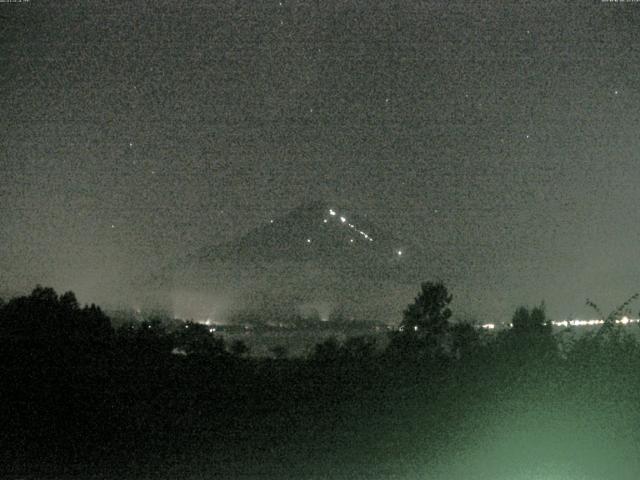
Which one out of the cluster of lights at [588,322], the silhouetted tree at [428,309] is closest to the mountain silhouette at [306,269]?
the silhouetted tree at [428,309]

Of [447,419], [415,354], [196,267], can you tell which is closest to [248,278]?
[196,267]

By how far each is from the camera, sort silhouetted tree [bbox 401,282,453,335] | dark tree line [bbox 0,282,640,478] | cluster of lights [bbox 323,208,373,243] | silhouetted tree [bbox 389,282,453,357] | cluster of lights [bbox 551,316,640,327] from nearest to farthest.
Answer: dark tree line [bbox 0,282,640,478]
cluster of lights [bbox 551,316,640,327]
silhouetted tree [bbox 389,282,453,357]
silhouetted tree [bbox 401,282,453,335]
cluster of lights [bbox 323,208,373,243]

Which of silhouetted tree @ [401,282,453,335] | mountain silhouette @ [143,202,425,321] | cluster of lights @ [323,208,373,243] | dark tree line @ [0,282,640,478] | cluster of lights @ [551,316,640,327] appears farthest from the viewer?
cluster of lights @ [323,208,373,243]

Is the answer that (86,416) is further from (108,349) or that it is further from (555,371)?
(555,371)

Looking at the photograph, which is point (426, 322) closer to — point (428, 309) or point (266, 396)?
point (428, 309)

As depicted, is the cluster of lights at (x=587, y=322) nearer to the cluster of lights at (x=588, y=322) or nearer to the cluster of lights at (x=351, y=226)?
the cluster of lights at (x=588, y=322)

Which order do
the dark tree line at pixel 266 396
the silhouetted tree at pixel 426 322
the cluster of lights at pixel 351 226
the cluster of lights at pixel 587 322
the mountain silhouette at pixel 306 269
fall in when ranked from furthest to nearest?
the cluster of lights at pixel 351 226 → the mountain silhouette at pixel 306 269 → the silhouetted tree at pixel 426 322 → the cluster of lights at pixel 587 322 → the dark tree line at pixel 266 396

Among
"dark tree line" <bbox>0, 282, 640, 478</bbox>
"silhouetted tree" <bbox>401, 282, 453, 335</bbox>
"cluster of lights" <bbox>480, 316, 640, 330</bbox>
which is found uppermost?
"silhouetted tree" <bbox>401, 282, 453, 335</bbox>

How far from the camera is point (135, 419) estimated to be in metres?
9.63

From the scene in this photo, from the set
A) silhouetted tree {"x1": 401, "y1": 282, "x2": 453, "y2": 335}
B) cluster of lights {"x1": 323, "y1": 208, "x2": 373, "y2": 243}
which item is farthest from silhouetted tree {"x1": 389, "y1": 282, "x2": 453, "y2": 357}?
cluster of lights {"x1": 323, "y1": 208, "x2": 373, "y2": 243}

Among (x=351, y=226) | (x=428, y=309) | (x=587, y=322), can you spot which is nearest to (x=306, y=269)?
(x=351, y=226)

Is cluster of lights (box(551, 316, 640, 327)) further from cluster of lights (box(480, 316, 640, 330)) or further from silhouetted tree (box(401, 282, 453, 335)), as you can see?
silhouetted tree (box(401, 282, 453, 335))

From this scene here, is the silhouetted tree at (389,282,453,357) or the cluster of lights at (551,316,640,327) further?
the silhouetted tree at (389,282,453,357)

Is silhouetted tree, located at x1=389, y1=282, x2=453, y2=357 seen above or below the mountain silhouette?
below
